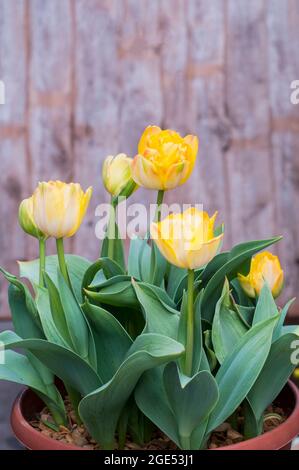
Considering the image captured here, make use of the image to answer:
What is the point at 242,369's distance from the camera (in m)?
0.65

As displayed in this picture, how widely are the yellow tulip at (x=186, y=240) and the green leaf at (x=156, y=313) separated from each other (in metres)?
0.08

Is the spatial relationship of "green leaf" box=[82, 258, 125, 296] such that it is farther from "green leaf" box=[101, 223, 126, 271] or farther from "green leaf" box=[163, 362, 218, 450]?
"green leaf" box=[163, 362, 218, 450]

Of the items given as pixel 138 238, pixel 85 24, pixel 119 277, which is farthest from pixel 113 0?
pixel 119 277

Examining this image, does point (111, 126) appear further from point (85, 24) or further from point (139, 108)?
point (85, 24)

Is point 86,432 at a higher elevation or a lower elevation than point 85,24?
lower

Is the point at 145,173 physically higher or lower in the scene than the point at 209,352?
higher

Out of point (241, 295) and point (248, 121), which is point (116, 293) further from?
point (248, 121)

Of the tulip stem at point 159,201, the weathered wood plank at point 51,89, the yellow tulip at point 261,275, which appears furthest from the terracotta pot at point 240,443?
the weathered wood plank at point 51,89

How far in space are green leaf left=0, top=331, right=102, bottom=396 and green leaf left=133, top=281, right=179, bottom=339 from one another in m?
0.06

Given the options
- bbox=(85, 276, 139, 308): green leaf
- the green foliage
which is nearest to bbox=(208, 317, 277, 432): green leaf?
the green foliage

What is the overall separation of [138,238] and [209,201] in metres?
0.96

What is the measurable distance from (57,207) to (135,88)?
1121 mm

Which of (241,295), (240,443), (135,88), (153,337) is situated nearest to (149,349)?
(153,337)

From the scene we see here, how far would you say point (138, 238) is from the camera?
0.82 metres
